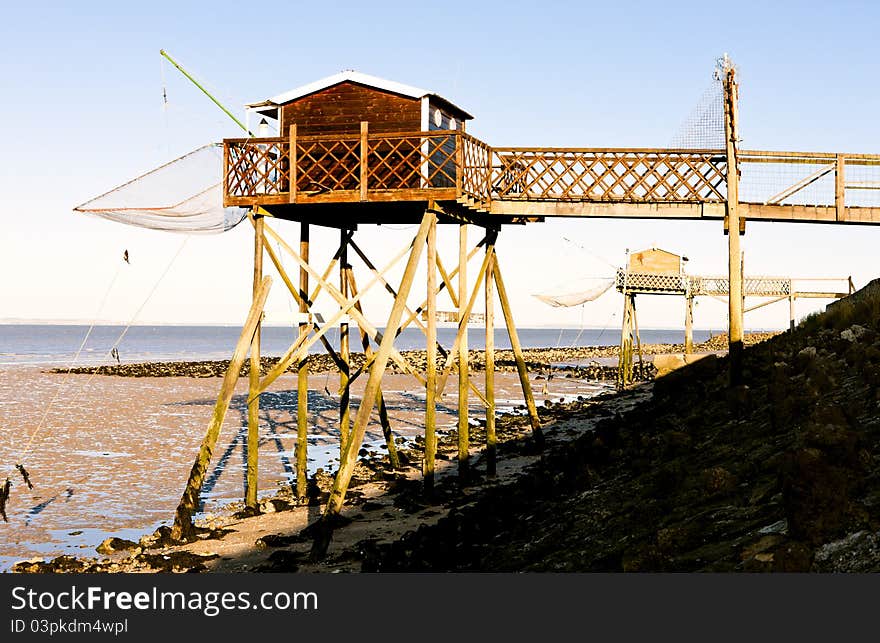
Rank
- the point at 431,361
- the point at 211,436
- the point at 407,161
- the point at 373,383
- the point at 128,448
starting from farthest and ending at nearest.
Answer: the point at 128,448, the point at 407,161, the point at 431,361, the point at 211,436, the point at 373,383

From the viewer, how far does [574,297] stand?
46.1 m

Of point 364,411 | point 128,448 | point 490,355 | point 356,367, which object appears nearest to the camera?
point 364,411

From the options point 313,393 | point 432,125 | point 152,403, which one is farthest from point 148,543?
point 313,393

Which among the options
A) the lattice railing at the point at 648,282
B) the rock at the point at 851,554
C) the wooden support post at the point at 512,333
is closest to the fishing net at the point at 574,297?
the lattice railing at the point at 648,282

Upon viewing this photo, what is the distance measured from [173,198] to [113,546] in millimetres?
7656

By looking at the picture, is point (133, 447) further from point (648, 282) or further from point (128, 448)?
point (648, 282)

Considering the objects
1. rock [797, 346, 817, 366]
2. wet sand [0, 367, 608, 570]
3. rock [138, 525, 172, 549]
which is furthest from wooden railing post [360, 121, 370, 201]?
rock [797, 346, 817, 366]

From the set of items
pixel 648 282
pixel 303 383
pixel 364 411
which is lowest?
pixel 364 411

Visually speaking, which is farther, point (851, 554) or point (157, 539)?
point (157, 539)

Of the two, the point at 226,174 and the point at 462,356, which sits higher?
the point at 226,174

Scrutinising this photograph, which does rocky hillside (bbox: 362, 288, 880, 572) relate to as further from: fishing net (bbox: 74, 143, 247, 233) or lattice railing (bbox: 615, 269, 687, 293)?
lattice railing (bbox: 615, 269, 687, 293)

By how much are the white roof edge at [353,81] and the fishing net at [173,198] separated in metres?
1.81

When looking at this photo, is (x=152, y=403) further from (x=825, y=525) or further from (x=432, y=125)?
(x=825, y=525)

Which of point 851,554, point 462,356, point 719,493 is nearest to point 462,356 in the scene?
point 462,356
